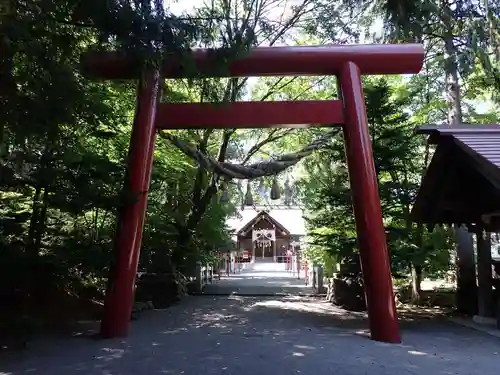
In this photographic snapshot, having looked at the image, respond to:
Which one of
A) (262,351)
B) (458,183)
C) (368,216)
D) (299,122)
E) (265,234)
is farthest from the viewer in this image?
(265,234)

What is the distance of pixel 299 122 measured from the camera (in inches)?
256

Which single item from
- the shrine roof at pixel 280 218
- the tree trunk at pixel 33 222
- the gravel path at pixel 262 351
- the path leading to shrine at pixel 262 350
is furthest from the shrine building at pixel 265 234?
the tree trunk at pixel 33 222

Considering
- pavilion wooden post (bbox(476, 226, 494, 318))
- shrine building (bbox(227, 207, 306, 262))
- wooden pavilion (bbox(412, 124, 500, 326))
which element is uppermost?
shrine building (bbox(227, 207, 306, 262))

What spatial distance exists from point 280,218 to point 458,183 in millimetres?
25317

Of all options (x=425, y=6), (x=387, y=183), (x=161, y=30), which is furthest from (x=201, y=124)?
(x=387, y=183)

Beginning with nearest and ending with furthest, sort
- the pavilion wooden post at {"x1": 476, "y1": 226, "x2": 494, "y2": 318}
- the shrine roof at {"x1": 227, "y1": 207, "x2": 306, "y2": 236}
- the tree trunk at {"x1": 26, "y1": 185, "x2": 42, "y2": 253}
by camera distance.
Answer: the tree trunk at {"x1": 26, "y1": 185, "x2": 42, "y2": 253}, the pavilion wooden post at {"x1": 476, "y1": 226, "x2": 494, "y2": 318}, the shrine roof at {"x1": 227, "y1": 207, "x2": 306, "y2": 236}

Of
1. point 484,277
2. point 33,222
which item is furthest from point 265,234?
point 33,222

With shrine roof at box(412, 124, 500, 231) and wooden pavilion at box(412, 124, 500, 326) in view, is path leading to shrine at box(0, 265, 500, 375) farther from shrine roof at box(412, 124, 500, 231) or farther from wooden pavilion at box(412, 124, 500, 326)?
shrine roof at box(412, 124, 500, 231)

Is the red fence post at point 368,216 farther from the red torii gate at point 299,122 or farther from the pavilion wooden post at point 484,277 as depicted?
the pavilion wooden post at point 484,277

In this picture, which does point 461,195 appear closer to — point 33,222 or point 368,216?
point 368,216

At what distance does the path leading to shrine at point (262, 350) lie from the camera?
452 cm

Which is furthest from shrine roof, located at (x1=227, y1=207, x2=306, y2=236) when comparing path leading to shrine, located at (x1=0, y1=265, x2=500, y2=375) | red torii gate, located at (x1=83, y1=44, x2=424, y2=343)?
red torii gate, located at (x1=83, y1=44, x2=424, y2=343)

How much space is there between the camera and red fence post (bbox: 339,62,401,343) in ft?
19.6

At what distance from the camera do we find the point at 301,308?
9.51 meters
